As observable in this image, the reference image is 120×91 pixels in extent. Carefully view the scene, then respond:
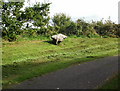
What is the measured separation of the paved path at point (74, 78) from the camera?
8.59 m

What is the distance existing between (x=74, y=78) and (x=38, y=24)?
72.6 feet

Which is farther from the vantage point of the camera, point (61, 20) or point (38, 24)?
point (61, 20)

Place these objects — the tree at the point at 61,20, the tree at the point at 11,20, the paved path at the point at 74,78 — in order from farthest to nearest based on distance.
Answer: the tree at the point at 61,20 < the tree at the point at 11,20 < the paved path at the point at 74,78

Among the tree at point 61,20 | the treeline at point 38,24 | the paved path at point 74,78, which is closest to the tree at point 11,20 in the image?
the treeline at point 38,24

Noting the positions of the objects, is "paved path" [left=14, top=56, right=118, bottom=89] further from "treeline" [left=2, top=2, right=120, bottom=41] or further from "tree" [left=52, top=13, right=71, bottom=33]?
"tree" [left=52, top=13, right=71, bottom=33]

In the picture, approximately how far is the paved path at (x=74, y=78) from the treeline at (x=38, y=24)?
54.2 ft

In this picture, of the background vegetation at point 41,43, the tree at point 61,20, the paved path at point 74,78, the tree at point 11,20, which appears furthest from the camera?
the tree at point 61,20

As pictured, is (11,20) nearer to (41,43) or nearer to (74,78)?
(41,43)

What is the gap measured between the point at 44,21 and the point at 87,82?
24775 mm

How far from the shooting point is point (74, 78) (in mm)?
9648

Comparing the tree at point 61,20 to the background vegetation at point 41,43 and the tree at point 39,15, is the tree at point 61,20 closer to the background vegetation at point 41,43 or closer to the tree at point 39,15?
the background vegetation at point 41,43

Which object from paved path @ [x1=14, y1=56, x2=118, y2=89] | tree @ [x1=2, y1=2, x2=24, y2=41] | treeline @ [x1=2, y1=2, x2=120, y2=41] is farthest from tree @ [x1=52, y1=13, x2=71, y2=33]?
paved path @ [x1=14, y1=56, x2=118, y2=89]

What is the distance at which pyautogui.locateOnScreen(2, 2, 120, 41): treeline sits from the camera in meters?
25.6

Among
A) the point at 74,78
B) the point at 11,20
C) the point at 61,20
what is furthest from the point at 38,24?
the point at 74,78
